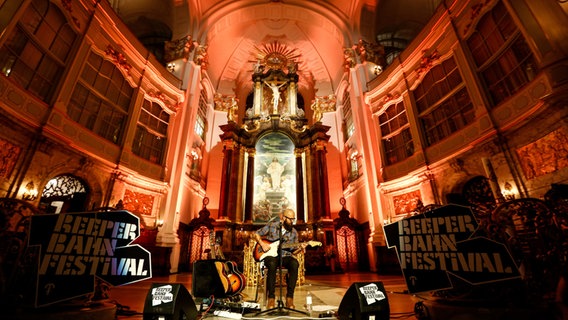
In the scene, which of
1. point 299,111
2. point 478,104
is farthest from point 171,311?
point 299,111

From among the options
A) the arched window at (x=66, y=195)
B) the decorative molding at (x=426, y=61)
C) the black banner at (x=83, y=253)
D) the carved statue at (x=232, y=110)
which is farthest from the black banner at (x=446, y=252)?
the carved statue at (x=232, y=110)

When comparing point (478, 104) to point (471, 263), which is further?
point (478, 104)

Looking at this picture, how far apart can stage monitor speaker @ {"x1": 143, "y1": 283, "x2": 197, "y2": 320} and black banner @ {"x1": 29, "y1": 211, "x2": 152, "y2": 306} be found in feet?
1.85

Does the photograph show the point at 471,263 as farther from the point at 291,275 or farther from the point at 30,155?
the point at 30,155

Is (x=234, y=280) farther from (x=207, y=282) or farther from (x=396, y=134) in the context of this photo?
(x=396, y=134)

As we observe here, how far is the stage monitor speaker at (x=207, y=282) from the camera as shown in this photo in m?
3.20

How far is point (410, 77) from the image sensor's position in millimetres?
9359

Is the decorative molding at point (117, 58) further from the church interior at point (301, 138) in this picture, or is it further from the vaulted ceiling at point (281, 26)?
the vaulted ceiling at point (281, 26)

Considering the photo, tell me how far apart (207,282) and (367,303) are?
216 centimetres

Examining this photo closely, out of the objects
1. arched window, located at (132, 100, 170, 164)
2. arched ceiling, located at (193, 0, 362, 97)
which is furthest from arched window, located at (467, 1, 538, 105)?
arched window, located at (132, 100, 170, 164)

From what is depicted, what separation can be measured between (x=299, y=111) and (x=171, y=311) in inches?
482

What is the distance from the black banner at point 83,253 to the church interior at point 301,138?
2 cm

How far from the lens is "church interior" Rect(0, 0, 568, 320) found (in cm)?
234

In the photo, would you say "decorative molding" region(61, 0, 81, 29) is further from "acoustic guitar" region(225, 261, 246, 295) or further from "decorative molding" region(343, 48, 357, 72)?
"decorative molding" region(343, 48, 357, 72)
